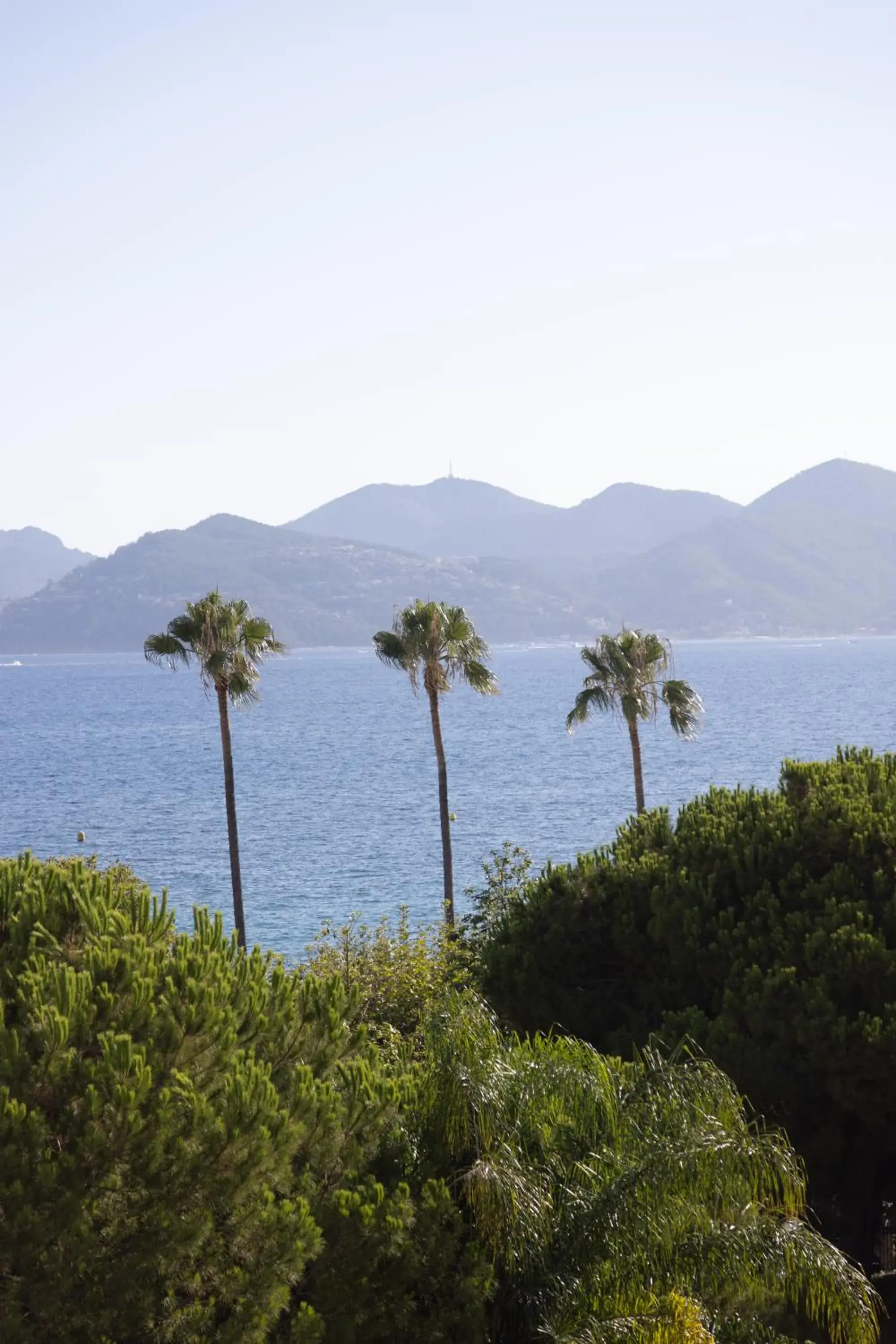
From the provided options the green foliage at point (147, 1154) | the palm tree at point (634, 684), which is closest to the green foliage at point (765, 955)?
the green foliage at point (147, 1154)

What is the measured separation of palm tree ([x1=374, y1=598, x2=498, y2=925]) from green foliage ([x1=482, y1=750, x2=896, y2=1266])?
1689 centimetres

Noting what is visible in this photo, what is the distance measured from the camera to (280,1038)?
11.0 meters

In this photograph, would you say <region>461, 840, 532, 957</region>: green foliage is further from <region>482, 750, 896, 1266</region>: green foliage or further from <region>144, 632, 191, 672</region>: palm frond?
<region>144, 632, 191, 672</region>: palm frond

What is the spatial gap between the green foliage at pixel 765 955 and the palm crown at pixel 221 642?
663 inches

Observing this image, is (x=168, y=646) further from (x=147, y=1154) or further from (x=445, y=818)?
(x=147, y=1154)

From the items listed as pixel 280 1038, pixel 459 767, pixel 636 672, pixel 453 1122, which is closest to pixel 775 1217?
pixel 453 1122

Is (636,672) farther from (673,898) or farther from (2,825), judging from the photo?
(2,825)

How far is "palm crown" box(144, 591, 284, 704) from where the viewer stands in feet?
115

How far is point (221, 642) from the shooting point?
35.1m

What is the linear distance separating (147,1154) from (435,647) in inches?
1125

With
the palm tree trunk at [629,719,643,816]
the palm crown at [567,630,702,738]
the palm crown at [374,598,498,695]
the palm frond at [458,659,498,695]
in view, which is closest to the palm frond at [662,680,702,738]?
the palm crown at [567,630,702,738]

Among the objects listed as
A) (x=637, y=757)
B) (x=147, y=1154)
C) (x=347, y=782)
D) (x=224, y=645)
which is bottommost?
(x=347, y=782)

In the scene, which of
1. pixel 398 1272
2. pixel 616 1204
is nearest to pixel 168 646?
pixel 616 1204

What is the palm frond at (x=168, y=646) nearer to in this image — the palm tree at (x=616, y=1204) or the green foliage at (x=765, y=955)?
the green foliage at (x=765, y=955)
